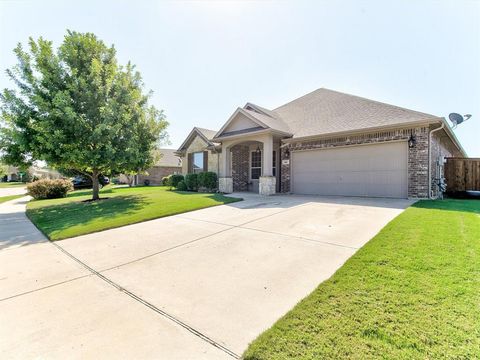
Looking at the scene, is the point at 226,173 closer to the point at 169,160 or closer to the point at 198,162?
the point at 198,162

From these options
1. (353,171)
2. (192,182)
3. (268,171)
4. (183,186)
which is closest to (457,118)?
(353,171)

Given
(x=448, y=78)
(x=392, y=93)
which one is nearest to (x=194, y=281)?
(x=448, y=78)

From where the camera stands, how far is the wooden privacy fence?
12008 millimetres

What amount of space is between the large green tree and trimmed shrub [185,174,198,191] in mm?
5435

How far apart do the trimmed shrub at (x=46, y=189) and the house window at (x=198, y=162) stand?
9.94m

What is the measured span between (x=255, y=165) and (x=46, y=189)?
15.2 m

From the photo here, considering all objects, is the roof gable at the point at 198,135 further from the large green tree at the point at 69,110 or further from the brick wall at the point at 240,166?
the large green tree at the point at 69,110

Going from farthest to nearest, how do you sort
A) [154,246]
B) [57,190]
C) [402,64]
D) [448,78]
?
1. [57,190]
2. [448,78]
3. [402,64]
4. [154,246]

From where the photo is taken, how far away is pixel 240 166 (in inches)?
629

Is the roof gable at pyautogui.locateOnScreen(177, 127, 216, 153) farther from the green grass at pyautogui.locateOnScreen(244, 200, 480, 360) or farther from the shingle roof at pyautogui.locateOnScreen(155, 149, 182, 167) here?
the green grass at pyautogui.locateOnScreen(244, 200, 480, 360)

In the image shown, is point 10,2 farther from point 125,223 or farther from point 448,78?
point 448,78

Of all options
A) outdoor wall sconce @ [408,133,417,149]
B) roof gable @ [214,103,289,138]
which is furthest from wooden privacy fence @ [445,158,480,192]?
roof gable @ [214,103,289,138]

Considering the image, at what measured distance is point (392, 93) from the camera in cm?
1579

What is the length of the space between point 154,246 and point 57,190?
1702cm
